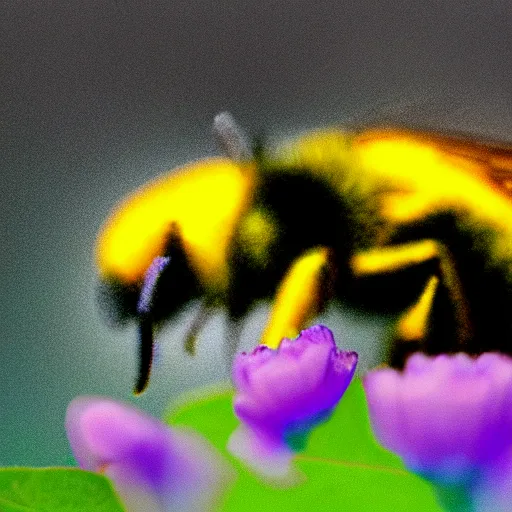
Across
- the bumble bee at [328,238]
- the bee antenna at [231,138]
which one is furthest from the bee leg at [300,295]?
the bee antenna at [231,138]

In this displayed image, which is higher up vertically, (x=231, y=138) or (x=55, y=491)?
(x=231, y=138)

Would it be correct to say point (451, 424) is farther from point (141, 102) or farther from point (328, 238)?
point (141, 102)

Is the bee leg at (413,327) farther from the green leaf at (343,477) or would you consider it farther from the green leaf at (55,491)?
the green leaf at (55,491)

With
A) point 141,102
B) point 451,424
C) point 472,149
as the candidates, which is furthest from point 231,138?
point 451,424

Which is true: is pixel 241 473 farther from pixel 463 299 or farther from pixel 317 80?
pixel 317 80

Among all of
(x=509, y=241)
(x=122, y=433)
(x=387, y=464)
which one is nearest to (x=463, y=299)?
(x=509, y=241)

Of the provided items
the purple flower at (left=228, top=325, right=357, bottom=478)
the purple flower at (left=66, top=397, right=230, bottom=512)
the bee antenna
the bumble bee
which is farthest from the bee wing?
the purple flower at (left=66, top=397, right=230, bottom=512)
